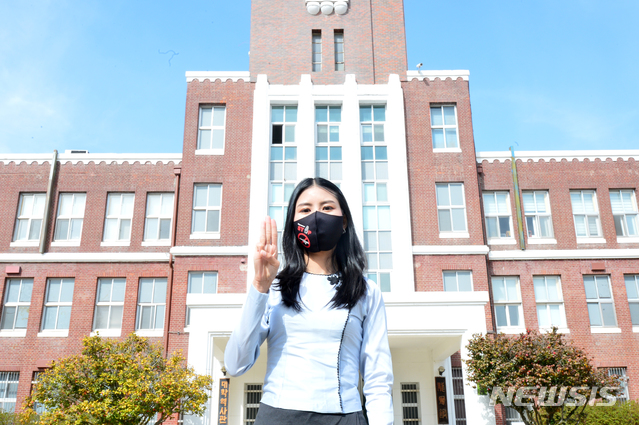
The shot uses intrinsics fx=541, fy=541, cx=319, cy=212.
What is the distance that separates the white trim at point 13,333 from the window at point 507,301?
638 inches

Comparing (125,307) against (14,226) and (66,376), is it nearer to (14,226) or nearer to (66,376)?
(14,226)

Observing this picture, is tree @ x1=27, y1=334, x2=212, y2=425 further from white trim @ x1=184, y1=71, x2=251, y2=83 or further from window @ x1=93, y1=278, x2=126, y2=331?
white trim @ x1=184, y1=71, x2=251, y2=83

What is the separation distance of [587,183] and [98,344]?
17393 millimetres

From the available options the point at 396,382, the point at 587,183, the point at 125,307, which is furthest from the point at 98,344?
the point at 587,183

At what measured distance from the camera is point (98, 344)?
40.0 ft

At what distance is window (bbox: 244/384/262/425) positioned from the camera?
54.1 feet

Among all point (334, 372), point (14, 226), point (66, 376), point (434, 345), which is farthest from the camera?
point (14, 226)

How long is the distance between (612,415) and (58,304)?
57.9 feet

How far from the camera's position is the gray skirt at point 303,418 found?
83.7 inches

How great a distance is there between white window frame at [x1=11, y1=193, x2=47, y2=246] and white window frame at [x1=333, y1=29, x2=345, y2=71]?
12.0 m

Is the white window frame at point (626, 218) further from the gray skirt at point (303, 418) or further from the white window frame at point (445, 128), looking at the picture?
the gray skirt at point (303, 418)

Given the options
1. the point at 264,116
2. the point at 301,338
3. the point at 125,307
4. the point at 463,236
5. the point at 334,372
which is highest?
the point at 264,116

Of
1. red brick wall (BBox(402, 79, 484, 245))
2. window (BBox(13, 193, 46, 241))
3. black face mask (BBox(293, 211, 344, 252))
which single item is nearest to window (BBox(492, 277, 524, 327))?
red brick wall (BBox(402, 79, 484, 245))

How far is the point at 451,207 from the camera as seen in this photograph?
727 inches
